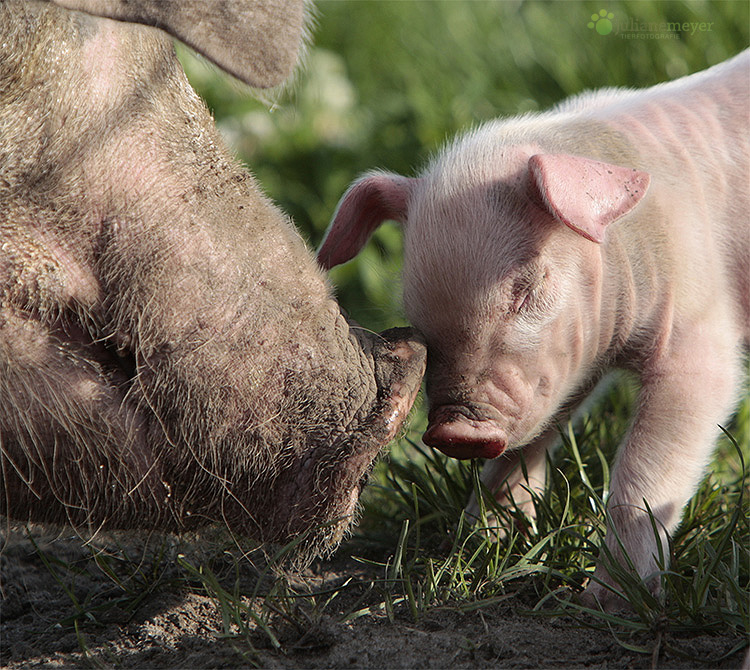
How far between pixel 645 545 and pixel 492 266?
74cm

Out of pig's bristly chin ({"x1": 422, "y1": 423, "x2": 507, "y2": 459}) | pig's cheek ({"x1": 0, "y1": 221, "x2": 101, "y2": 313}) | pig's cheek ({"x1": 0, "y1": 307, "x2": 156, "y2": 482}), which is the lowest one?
pig's bristly chin ({"x1": 422, "y1": 423, "x2": 507, "y2": 459})

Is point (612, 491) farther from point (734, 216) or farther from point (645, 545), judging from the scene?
point (734, 216)

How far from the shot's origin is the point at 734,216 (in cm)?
289

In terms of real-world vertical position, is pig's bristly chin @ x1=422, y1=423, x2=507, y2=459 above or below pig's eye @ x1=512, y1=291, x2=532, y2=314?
below

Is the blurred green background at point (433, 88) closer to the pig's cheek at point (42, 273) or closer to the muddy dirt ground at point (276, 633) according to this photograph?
the muddy dirt ground at point (276, 633)

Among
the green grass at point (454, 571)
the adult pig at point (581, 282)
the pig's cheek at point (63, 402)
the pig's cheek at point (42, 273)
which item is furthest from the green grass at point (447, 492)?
the pig's cheek at point (42, 273)

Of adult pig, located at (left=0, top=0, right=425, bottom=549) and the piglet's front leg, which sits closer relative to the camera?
adult pig, located at (left=0, top=0, right=425, bottom=549)

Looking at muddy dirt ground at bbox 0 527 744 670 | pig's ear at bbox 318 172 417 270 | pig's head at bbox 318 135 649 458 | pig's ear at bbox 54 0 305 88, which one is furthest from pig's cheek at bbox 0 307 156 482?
pig's ear at bbox 318 172 417 270

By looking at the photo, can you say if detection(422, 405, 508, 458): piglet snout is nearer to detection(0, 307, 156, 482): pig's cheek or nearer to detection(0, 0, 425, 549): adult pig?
detection(0, 0, 425, 549): adult pig

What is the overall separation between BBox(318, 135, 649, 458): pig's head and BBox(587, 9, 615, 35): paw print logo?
275 centimetres

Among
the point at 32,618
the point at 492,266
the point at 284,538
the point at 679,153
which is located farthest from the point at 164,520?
the point at 679,153

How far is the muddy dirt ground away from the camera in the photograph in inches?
81.4

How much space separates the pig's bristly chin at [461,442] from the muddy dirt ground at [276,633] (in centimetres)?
35

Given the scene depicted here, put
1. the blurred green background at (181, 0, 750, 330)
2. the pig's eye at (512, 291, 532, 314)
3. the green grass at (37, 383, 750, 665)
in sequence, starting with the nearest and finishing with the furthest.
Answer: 1. the green grass at (37, 383, 750, 665)
2. the pig's eye at (512, 291, 532, 314)
3. the blurred green background at (181, 0, 750, 330)
